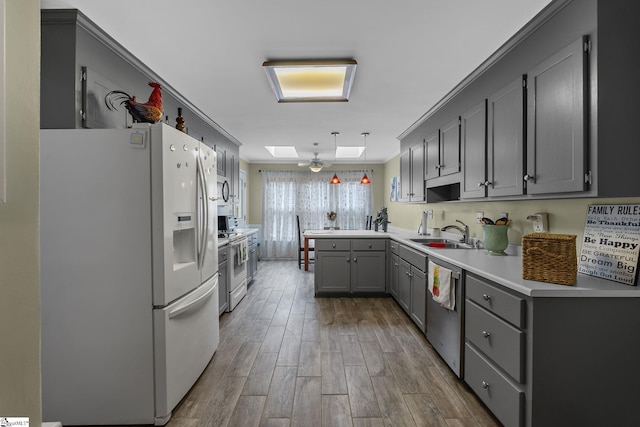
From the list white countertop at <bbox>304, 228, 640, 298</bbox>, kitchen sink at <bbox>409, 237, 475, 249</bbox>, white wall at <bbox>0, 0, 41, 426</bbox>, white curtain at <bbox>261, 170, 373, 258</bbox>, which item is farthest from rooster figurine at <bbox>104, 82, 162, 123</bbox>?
white curtain at <bbox>261, 170, 373, 258</bbox>

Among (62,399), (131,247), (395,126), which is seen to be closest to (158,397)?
(62,399)

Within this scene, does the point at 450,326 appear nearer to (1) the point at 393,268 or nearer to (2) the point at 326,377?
(2) the point at 326,377

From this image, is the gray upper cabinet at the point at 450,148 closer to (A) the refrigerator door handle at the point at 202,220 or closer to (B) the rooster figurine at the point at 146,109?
(A) the refrigerator door handle at the point at 202,220

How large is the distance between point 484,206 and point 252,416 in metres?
2.82

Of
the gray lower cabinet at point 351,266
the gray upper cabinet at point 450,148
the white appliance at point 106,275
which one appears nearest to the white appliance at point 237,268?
the gray lower cabinet at point 351,266

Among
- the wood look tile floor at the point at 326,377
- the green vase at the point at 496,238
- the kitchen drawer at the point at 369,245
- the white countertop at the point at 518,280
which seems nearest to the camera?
the white countertop at the point at 518,280

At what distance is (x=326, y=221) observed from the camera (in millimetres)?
7793

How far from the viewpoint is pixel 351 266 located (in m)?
4.44

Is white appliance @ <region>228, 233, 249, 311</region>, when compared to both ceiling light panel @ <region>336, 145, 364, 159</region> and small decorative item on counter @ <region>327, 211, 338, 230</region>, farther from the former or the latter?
ceiling light panel @ <region>336, 145, 364, 159</region>

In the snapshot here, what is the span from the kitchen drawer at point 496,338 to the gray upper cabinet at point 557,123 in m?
0.81

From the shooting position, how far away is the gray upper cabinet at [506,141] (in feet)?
6.88

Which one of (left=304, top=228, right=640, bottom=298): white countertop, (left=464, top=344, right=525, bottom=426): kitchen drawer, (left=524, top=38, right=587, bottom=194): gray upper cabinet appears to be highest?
(left=524, top=38, right=587, bottom=194): gray upper cabinet

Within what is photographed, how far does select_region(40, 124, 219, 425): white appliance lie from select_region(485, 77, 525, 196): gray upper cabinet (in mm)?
2257

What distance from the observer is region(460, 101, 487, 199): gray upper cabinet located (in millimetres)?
2570
